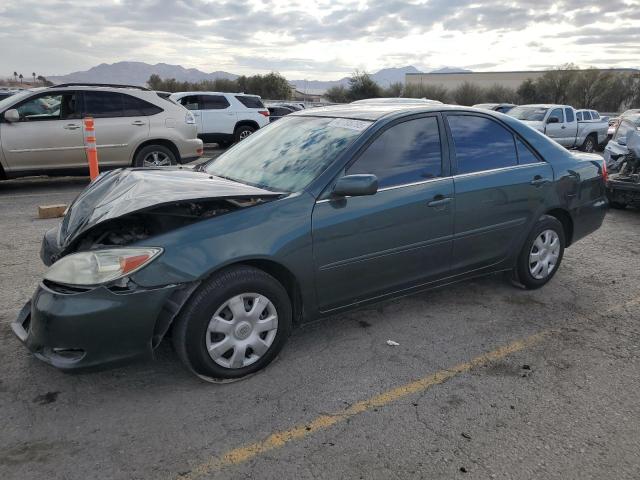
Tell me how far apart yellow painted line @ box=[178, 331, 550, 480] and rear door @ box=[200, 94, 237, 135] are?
44.8 feet

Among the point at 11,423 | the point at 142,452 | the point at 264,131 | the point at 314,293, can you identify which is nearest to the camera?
the point at 142,452

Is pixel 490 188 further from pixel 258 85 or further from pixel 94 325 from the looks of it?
pixel 258 85

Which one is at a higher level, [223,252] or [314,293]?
[223,252]

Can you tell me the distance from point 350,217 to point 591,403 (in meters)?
1.79

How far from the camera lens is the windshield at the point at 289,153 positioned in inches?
141

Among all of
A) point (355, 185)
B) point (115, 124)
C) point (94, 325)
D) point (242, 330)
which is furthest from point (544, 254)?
point (115, 124)

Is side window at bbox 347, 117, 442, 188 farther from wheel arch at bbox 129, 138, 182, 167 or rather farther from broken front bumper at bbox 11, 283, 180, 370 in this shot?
wheel arch at bbox 129, 138, 182, 167

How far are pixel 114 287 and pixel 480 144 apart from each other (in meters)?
2.96

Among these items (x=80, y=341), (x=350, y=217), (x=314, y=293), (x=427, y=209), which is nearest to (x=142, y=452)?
(x=80, y=341)

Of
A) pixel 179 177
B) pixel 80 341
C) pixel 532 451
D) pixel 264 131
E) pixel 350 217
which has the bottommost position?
pixel 532 451

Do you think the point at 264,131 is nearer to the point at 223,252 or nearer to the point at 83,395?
the point at 223,252

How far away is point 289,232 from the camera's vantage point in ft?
10.6

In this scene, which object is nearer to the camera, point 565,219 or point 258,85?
point 565,219

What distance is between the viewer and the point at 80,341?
2791 mm
